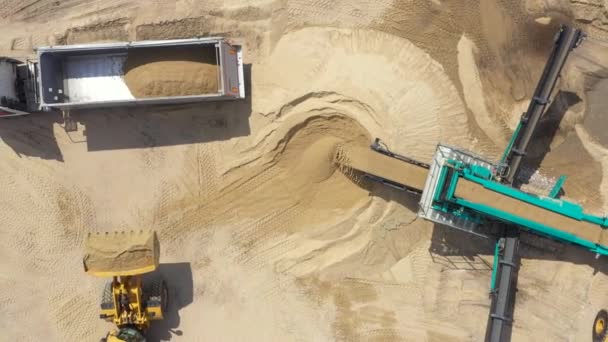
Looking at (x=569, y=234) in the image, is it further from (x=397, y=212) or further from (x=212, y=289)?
(x=212, y=289)

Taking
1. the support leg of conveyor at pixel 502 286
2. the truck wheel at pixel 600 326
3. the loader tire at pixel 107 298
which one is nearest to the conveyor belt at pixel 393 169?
the support leg of conveyor at pixel 502 286

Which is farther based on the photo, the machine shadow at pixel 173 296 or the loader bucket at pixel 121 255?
the machine shadow at pixel 173 296

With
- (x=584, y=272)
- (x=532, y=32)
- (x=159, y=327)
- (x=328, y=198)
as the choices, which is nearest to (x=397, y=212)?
(x=328, y=198)

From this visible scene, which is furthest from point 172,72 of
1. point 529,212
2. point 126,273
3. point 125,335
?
point 529,212

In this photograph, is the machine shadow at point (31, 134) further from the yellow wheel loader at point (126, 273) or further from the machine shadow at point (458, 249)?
the machine shadow at point (458, 249)

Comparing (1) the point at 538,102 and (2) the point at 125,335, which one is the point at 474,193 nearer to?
(1) the point at 538,102

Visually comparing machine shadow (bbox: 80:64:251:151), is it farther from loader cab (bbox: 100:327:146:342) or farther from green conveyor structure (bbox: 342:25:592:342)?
loader cab (bbox: 100:327:146:342)

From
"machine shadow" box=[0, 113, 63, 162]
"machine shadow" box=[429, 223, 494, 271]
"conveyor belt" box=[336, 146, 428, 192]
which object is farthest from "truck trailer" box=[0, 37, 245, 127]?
"machine shadow" box=[429, 223, 494, 271]
